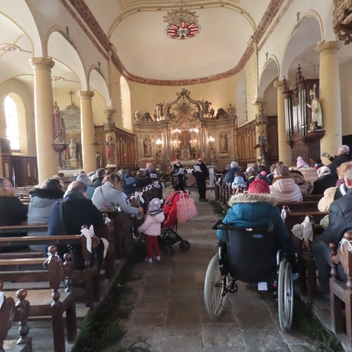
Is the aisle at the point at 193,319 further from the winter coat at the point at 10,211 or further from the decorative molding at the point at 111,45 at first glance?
the decorative molding at the point at 111,45

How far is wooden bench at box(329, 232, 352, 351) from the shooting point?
2215mm

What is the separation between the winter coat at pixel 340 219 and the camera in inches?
96.9

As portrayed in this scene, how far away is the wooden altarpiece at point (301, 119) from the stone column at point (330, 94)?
165 cm

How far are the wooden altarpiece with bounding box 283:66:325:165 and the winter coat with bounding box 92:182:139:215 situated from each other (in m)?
7.44

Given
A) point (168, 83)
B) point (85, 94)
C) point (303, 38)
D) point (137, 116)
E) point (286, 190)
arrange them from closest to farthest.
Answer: point (286, 190)
point (303, 38)
point (85, 94)
point (137, 116)
point (168, 83)

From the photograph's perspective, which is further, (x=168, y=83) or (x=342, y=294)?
(x=168, y=83)

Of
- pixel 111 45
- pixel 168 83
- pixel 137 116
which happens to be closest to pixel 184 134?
pixel 137 116

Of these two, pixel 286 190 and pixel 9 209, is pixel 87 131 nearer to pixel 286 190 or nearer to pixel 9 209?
pixel 9 209

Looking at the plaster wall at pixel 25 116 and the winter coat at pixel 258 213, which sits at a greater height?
the plaster wall at pixel 25 116

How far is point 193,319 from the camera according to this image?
10.3ft

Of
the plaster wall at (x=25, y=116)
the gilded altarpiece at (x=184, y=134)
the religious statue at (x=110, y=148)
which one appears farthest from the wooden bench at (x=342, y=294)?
the plaster wall at (x=25, y=116)

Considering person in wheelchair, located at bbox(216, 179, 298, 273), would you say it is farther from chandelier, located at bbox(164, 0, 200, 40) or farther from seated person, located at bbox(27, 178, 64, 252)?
chandelier, located at bbox(164, 0, 200, 40)

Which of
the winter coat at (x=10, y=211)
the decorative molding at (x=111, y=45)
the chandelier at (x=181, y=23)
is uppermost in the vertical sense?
the chandelier at (x=181, y=23)

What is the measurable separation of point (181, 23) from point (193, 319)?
14598 millimetres
